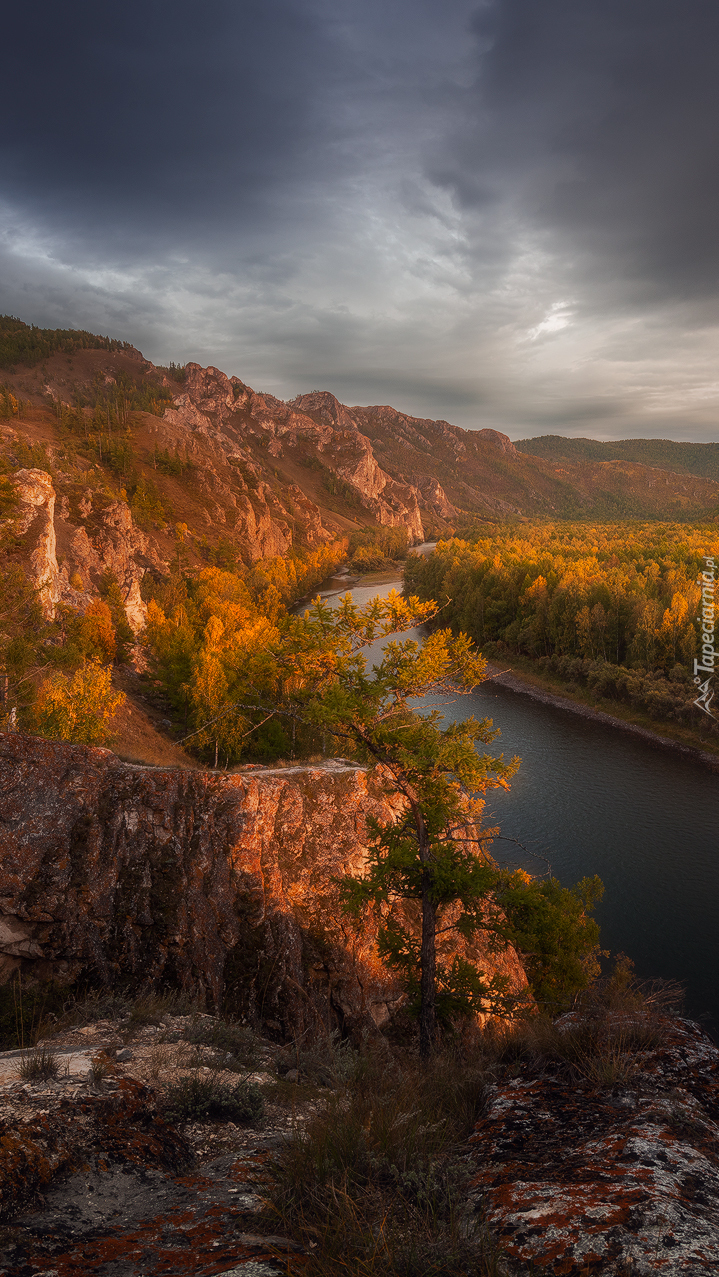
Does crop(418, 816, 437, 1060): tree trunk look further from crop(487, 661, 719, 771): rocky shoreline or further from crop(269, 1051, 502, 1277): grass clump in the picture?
crop(487, 661, 719, 771): rocky shoreline

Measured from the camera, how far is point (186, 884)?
512 inches

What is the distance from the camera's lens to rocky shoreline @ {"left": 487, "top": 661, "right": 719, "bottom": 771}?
137ft

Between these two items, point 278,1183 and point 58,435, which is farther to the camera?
point 58,435

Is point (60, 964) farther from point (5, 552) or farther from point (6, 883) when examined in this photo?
point (5, 552)

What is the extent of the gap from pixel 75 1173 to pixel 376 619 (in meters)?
9.04

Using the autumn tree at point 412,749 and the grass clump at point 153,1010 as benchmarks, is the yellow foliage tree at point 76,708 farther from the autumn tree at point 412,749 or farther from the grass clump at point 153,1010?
the grass clump at point 153,1010

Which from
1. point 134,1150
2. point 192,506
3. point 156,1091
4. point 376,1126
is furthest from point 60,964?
point 192,506

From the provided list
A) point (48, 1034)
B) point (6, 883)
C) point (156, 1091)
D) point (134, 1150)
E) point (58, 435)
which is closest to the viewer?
point (134, 1150)

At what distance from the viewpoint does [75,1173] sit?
10.5ft

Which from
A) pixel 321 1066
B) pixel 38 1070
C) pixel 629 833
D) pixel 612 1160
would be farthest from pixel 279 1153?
pixel 629 833

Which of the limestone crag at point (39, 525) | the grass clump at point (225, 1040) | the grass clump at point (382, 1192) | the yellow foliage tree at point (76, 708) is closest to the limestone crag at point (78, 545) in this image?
the limestone crag at point (39, 525)

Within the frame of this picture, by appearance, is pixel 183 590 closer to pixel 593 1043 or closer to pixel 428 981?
pixel 428 981

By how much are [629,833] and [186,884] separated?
27.4 metres

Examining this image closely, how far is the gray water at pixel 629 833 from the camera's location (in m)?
23.5
